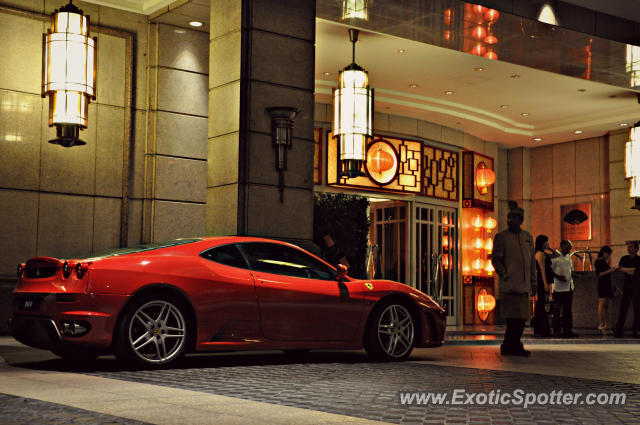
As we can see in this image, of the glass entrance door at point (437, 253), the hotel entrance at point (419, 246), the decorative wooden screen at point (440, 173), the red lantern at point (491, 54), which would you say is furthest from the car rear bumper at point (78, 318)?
the decorative wooden screen at point (440, 173)

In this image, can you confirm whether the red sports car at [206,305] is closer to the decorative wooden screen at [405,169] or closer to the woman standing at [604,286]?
the woman standing at [604,286]

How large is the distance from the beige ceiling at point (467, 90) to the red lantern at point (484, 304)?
163 inches

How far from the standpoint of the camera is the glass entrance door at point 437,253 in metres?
20.2

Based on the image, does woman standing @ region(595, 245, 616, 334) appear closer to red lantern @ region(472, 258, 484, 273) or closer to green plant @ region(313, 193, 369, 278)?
green plant @ region(313, 193, 369, 278)

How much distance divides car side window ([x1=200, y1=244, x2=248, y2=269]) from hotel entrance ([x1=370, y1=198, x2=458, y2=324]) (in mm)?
12030

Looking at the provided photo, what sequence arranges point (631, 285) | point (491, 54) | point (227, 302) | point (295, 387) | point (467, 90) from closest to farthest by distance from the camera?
1. point (295, 387)
2. point (227, 302)
3. point (491, 54)
4. point (631, 285)
5. point (467, 90)

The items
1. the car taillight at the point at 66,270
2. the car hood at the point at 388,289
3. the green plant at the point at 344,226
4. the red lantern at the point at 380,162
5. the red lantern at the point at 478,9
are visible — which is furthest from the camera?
the red lantern at the point at 380,162

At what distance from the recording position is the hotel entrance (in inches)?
787

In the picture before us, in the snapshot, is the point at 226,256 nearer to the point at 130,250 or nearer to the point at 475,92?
the point at 130,250

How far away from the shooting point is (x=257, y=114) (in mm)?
10688

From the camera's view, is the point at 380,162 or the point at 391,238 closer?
the point at 380,162

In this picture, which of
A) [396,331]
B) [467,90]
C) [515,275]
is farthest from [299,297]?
[467,90]

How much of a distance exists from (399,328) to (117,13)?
7.18 m

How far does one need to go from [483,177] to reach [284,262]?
1477cm
